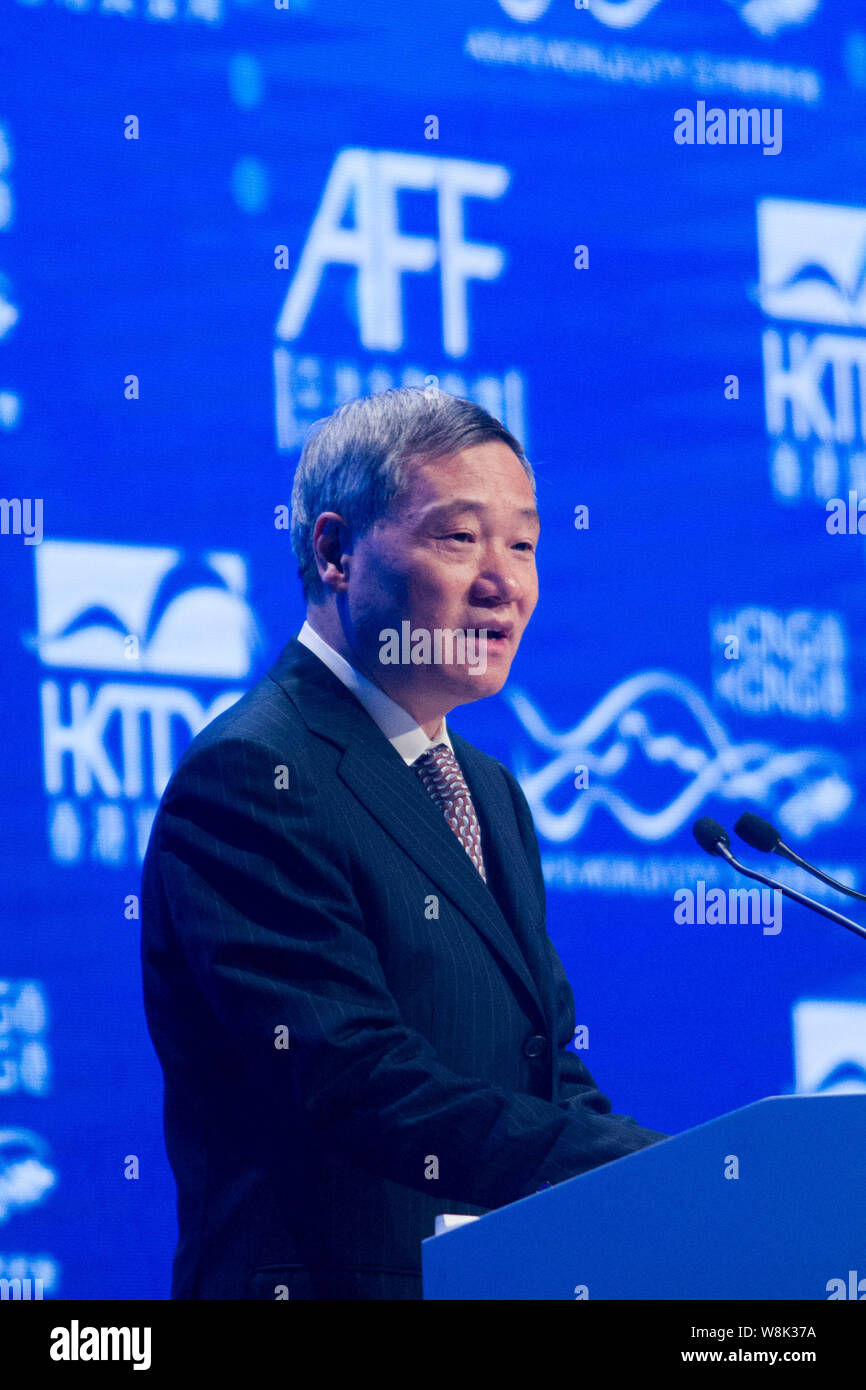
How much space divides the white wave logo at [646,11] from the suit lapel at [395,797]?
2.16 m

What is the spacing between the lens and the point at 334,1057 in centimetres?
197

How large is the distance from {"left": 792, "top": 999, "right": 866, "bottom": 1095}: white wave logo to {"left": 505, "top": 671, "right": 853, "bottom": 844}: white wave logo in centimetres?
44

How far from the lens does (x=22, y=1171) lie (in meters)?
3.33

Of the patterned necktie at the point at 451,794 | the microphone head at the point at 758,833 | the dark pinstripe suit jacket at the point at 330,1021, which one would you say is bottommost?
the dark pinstripe suit jacket at the point at 330,1021

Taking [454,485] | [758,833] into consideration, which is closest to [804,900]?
[758,833]

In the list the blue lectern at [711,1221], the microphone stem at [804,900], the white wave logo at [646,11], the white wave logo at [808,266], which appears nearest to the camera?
the blue lectern at [711,1221]

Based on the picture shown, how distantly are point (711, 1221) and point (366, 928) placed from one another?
0.69 meters

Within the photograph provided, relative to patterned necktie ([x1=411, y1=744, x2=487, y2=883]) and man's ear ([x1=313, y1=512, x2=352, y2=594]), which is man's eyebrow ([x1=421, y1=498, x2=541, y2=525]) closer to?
man's ear ([x1=313, y1=512, x2=352, y2=594])

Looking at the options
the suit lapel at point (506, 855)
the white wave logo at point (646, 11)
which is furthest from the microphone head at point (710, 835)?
the white wave logo at point (646, 11)

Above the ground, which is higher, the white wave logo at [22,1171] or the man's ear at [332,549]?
the man's ear at [332,549]

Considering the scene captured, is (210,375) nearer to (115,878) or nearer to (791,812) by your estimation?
(115,878)

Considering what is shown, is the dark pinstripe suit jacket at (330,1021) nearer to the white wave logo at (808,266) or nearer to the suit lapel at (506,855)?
the suit lapel at (506,855)

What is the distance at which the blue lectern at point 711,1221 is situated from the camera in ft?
5.25

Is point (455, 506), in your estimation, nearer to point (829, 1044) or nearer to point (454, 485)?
point (454, 485)
